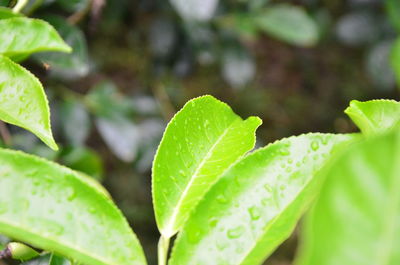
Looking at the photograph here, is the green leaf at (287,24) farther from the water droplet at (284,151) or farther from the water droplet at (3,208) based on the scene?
the water droplet at (3,208)

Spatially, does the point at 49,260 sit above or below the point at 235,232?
below

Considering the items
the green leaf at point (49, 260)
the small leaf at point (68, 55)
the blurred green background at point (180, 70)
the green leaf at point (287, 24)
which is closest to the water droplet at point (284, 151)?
the blurred green background at point (180, 70)

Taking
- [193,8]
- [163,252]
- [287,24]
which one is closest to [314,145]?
[163,252]

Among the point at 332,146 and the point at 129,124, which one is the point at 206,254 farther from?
the point at 129,124

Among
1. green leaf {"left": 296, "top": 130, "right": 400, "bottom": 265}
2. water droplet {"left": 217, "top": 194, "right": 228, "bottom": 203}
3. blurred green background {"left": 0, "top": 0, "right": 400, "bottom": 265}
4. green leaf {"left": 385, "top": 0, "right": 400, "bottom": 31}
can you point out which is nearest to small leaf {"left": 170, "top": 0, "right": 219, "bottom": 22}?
blurred green background {"left": 0, "top": 0, "right": 400, "bottom": 265}

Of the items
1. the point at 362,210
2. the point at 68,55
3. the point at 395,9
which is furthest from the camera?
the point at 395,9

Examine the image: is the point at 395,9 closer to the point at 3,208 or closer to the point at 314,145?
the point at 314,145
